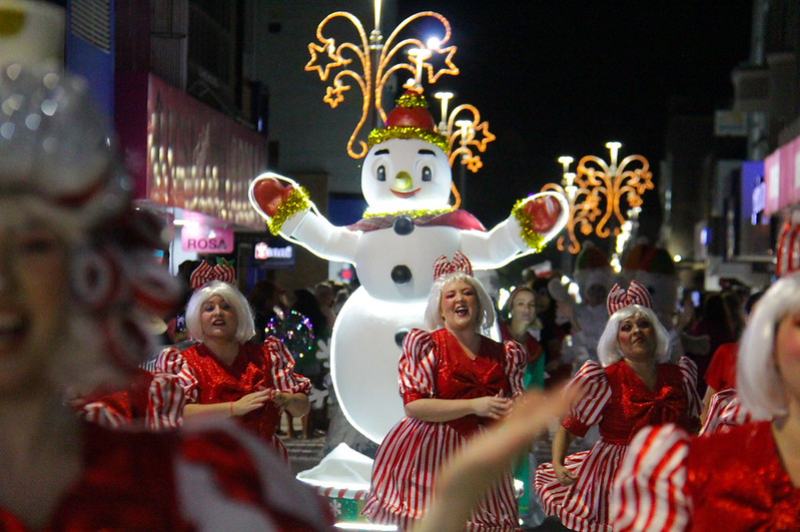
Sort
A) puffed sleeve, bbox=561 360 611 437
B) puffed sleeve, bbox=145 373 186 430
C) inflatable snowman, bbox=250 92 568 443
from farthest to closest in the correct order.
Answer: inflatable snowman, bbox=250 92 568 443 → puffed sleeve, bbox=561 360 611 437 → puffed sleeve, bbox=145 373 186 430

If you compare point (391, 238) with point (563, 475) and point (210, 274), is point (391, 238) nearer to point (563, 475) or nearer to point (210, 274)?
point (210, 274)

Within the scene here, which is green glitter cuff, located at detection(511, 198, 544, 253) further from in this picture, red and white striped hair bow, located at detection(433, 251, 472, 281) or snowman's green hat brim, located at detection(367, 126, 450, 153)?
red and white striped hair bow, located at detection(433, 251, 472, 281)

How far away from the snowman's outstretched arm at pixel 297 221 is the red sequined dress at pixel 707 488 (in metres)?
5.71

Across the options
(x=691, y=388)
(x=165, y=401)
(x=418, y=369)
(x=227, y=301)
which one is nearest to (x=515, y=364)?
(x=418, y=369)

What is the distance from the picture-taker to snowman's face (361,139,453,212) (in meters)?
8.13

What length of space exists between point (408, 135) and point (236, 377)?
3.23m

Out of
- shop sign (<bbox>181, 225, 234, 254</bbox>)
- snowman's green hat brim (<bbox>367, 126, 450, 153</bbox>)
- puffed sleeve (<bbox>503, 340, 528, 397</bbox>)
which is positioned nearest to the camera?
puffed sleeve (<bbox>503, 340, 528, 397</bbox>)

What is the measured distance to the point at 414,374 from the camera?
5660mm

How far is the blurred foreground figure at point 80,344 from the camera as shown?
1.52 m

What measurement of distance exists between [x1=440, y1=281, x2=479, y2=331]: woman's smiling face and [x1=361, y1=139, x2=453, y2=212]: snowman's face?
7.32 feet

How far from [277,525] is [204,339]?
416 centimetres

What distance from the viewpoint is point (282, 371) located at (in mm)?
5723

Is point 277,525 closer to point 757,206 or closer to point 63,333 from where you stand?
point 63,333

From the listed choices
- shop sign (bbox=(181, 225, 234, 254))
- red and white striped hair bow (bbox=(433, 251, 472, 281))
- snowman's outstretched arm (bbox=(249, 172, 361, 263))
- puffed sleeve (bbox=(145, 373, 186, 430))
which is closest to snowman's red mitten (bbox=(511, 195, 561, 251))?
snowman's outstretched arm (bbox=(249, 172, 361, 263))
